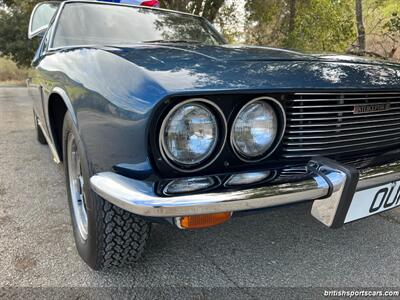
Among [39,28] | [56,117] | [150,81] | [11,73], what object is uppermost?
[39,28]

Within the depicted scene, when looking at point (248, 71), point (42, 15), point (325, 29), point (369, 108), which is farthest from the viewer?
point (325, 29)

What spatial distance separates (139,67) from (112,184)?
0.45 meters

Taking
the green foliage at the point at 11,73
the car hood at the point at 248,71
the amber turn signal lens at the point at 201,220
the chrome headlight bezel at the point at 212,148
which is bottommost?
the green foliage at the point at 11,73

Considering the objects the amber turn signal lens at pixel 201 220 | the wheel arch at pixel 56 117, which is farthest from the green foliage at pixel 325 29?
the amber turn signal lens at pixel 201 220

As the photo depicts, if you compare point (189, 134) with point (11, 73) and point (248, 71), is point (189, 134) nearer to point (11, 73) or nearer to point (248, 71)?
point (248, 71)

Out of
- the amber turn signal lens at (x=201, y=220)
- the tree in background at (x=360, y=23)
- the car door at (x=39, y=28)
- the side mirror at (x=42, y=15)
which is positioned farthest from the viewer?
the tree in background at (x=360, y=23)

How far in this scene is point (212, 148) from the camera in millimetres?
1360

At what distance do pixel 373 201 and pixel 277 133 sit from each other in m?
0.55

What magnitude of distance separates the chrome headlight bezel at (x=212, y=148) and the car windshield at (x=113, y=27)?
129 centimetres

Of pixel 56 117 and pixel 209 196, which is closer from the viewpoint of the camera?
pixel 209 196

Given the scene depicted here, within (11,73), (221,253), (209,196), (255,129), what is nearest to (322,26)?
(221,253)

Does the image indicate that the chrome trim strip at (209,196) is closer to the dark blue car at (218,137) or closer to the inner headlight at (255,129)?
the dark blue car at (218,137)

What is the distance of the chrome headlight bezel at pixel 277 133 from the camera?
4.59 feet

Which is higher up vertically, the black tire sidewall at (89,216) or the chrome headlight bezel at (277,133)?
the chrome headlight bezel at (277,133)
